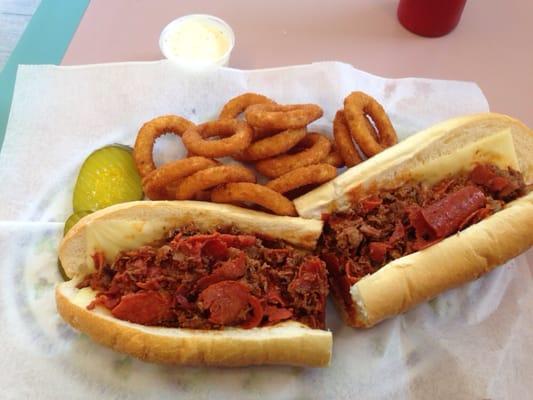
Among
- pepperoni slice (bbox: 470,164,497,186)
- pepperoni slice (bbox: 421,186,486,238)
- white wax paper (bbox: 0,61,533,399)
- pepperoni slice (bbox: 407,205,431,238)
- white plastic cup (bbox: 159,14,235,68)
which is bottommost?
white wax paper (bbox: 0,61,533,399)

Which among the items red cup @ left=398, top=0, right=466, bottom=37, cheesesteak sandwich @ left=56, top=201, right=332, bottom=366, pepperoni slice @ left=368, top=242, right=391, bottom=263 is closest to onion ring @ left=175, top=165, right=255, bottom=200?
cheesesteak sandwich @ left=56, top=201, right=332, bottom=366

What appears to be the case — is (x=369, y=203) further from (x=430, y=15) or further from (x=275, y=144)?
(x=430, y=15)

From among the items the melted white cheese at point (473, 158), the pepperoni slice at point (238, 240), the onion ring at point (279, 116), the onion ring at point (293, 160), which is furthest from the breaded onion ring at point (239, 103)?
the melted white cheese at point (473, 158)

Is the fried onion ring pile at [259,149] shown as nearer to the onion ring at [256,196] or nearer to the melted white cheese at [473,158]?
the onion ring at [256,196]

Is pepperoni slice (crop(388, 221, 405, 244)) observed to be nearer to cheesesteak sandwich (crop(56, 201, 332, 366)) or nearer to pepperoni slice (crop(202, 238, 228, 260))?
cheesesteak sandwich (crop(56, 201, 332, 366))

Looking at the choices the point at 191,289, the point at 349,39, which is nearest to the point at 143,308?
the point at 191,289

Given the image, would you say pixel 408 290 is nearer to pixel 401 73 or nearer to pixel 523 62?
pixel 401 73

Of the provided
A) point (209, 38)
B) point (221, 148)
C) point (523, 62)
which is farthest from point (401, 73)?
point (221, 148)
